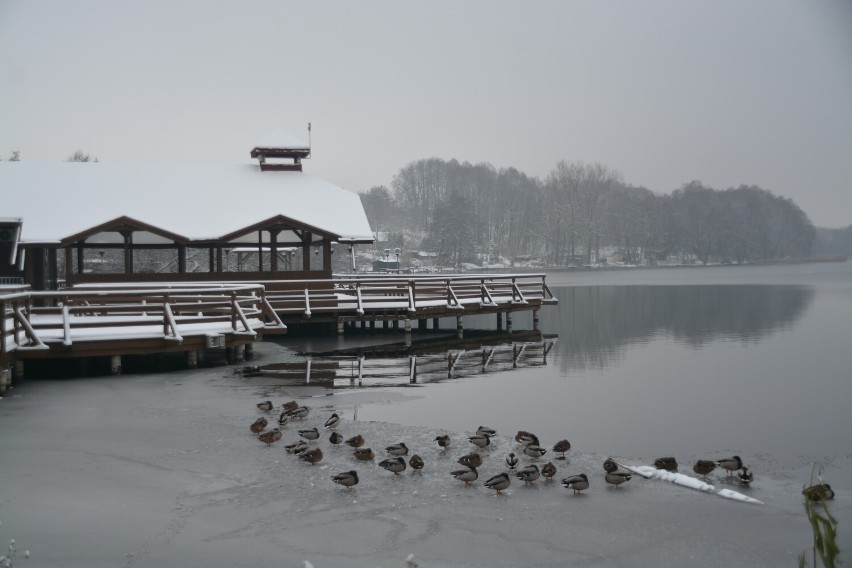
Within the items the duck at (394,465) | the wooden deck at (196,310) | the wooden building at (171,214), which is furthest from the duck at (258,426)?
the wooden building at (171,214)

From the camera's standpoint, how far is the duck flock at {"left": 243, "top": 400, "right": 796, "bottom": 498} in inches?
368

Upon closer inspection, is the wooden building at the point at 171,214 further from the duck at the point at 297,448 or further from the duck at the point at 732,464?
the duck at the point at 732,464

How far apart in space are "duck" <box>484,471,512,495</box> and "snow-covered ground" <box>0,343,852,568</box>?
0.13 metres

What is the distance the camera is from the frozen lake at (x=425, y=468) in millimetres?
7531

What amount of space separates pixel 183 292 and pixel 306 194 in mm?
12624

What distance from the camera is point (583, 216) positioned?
106 m

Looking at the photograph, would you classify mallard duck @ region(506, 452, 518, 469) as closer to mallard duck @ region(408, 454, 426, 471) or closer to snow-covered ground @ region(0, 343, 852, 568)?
snow-covered ground @ region(0, 343, 852, 568)

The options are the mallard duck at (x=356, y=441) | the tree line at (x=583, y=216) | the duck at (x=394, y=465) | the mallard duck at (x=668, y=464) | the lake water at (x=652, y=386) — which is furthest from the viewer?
the tree line at (x=583, y=216)

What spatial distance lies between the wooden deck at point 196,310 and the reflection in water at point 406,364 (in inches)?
56.2

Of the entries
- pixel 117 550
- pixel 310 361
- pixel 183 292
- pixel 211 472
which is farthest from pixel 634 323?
pixel 117 550

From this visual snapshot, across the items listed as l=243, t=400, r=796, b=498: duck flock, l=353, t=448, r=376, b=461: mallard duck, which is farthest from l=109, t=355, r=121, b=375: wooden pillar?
l=353, t=448, r=376, b=461: mallard duck

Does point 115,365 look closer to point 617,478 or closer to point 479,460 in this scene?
point 479,460

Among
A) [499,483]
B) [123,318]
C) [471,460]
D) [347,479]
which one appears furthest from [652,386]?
[123,318]

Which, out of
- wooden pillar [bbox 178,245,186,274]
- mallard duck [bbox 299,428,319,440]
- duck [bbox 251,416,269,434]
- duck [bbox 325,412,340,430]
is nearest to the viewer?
mallard duck [bbox 299,428,319,440]
